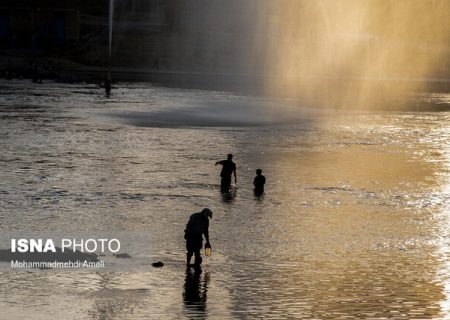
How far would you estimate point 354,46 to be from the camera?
128 meters

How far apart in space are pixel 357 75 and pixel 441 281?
101527mm

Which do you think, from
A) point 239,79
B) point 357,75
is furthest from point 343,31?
point 239,79

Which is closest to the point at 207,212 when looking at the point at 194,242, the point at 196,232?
the point at 196,232

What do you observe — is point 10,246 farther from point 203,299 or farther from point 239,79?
point 239,79

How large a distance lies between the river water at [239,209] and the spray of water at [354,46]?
45690 mm

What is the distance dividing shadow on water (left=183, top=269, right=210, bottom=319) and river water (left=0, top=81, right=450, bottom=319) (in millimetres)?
58

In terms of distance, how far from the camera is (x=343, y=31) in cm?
13300

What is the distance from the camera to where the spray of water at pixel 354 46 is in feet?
369

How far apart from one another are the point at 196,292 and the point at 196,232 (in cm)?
198

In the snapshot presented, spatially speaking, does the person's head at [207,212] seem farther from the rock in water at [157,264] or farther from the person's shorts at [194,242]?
the rock in water at [157,264]

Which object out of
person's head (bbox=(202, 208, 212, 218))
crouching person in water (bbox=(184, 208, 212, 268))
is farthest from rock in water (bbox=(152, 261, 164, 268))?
person's head (bbox=(202, 208, 212, 218))

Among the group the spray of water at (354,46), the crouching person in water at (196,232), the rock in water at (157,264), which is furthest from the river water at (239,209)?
the spray of water at (354,46)

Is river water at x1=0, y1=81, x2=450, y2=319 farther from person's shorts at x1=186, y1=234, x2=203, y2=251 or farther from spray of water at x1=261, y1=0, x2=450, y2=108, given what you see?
spray of water at x1=261, y1=0, x2=450, y2=108

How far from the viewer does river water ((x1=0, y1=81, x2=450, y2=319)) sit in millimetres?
20359
